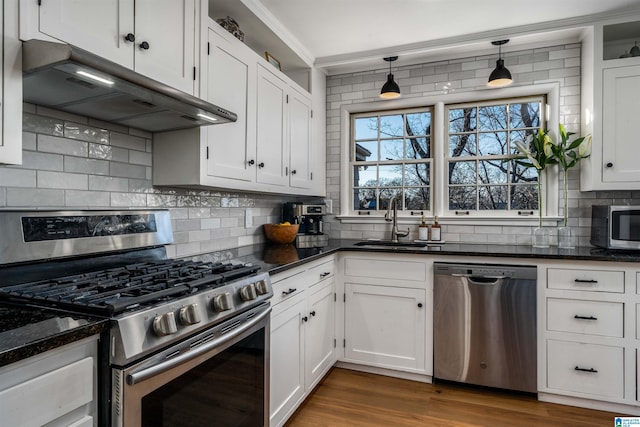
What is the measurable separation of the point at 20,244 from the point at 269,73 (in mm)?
1779

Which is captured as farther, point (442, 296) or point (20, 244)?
point (442, 296)

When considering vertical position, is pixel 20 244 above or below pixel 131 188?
below

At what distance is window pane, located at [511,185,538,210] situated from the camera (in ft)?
10.1

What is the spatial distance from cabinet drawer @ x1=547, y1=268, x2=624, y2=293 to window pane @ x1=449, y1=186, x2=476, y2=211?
3.24 ft

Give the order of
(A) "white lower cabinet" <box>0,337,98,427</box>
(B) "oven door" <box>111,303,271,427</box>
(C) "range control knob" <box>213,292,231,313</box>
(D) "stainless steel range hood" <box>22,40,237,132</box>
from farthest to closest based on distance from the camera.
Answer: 1. (C) "range control knob" <box>213,292,231,313</box>
2. (D) "stainless steel range hood" <box>22,40,237,132</box>
3. (B) "oven door" <box>111,303,271,427</box>
4. (A) "white lower cabinet" <box>0,337,98,427</box>

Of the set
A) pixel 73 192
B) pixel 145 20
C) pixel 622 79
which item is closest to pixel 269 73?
pixel 145 20

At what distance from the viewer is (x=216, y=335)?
4.32 ft

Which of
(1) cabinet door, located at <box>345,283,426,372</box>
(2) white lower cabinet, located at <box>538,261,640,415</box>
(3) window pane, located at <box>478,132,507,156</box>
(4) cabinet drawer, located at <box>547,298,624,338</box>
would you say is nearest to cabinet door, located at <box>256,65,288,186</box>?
(1) cabinet door, located at <box>345,283,426,372</box>

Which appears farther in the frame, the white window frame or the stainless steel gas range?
the white window frame

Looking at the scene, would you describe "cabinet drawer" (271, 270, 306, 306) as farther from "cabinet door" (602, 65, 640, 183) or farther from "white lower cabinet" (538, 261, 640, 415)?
"cabinet door" (602, 65, 640, 183)

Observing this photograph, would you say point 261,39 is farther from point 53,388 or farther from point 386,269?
point 53,388

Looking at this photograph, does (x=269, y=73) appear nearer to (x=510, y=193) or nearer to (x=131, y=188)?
(x=131, y=188)

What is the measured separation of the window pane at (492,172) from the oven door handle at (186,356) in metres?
2.48

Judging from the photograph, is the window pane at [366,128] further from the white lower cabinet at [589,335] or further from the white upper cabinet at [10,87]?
the white upper cabinet at [10,87]
